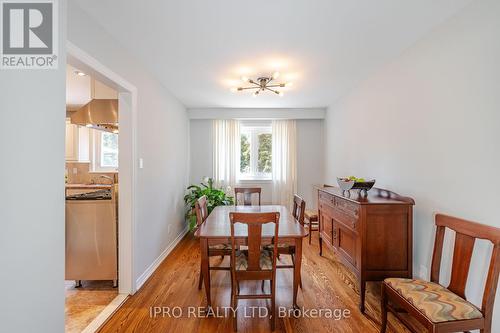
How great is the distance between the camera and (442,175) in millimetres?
2025

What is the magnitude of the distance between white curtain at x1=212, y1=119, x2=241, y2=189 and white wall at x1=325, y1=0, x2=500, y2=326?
2797mm

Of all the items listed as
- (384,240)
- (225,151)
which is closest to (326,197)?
(384,240)

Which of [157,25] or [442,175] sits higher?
[157,25]

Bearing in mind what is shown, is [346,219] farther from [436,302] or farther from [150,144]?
[150,144]

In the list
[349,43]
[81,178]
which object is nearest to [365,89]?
[349,43]

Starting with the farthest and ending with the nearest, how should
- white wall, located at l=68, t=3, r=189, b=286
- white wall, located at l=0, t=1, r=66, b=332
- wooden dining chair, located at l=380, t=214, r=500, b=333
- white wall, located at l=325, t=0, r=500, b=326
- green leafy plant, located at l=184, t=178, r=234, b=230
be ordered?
green leafy plant, located at l=184, t=178, r=234, b=230 < white wall, located at l=68, t=3, r=189, b=286 < white wall, located at l=325, t=0, r=500, b=326 < wooden dining chair, located at l=380, t=214, r=500, b=333 < white wall, located at l=0, t=1, r=66, b=332

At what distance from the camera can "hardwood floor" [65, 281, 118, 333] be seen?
6.82 ft

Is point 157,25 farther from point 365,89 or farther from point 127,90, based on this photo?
point 365,89

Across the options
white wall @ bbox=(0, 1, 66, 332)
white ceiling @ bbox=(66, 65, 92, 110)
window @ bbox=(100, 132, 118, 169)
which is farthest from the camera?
window @ bbox=(100, 132, 118, 169)

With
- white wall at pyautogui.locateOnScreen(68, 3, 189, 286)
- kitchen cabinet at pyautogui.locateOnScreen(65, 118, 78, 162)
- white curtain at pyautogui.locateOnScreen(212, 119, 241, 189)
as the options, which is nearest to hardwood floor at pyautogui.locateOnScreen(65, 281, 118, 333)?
white wall at pyautogui.locateOnScreen(68, 3, 189, 286)

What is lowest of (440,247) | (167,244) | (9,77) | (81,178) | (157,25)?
(167,244)

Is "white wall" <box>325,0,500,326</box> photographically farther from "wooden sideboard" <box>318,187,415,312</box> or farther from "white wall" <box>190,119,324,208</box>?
"white wall" <box>190,119,324,208</box>

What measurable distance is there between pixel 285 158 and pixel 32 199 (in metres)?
4.45

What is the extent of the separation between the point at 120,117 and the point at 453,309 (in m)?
3.13
